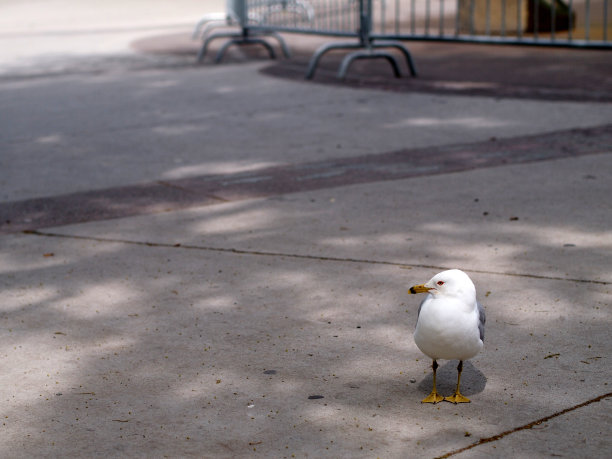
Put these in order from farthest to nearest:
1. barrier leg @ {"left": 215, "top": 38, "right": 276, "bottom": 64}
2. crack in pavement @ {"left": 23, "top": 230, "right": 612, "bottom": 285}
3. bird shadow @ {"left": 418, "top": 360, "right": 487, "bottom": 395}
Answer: barrier leg @ {"left": 215, "top": 38, "right": 276, "bottom": 64}
crack in pavement @ {"left": 23, "top": 230, "right": 612, "bottom": 285}
bird shadow @ {"left": 418, "top": 360, "right": 487, "bottom": 395}

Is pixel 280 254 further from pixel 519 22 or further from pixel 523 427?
pixel 519 22

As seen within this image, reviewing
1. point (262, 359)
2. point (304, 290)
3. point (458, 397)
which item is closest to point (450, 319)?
point (458, 397)

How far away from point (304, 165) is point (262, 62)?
6.90 m

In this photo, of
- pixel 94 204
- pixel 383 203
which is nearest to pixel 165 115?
pixel 94 204

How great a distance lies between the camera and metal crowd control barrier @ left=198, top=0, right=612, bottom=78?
34.7 feet

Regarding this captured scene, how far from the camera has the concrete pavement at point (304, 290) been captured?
2877mm

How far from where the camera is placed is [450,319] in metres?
2.93

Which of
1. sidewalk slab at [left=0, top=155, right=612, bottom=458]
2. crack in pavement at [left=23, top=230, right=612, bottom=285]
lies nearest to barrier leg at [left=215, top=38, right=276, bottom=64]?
sidewalk slab at [left=0, top=155, right=612, bottom=458]

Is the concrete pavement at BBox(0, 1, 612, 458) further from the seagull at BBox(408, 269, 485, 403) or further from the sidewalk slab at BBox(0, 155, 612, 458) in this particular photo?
the seagull at BBox(408, 269, 485, 403)

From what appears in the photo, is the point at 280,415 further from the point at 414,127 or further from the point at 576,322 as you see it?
the point at 414,127

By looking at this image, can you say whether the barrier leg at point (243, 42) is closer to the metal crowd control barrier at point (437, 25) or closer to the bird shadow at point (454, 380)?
the metal crowd control barrier at point (437, 25)

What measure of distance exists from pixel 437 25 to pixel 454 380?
1595 cm

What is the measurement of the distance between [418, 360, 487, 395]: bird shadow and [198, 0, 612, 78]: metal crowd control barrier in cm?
681

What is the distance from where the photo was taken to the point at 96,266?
4523 millimetres
